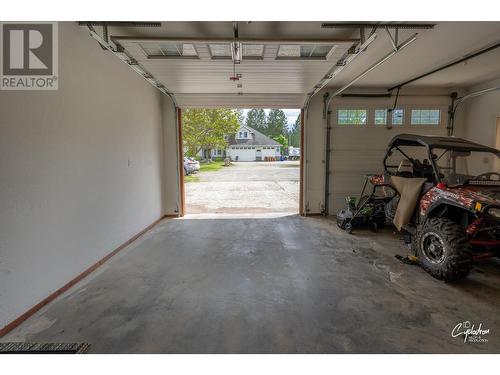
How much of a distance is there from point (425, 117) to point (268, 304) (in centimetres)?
661

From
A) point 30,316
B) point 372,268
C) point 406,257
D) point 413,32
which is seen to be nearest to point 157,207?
point 30,316

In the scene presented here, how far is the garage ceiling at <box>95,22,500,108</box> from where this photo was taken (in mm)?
3088

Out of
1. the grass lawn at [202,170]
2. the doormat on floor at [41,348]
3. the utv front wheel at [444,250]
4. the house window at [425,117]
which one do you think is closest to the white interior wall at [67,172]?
the doormat on floor at [41,348]

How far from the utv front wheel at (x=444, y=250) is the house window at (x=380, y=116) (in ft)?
12.9

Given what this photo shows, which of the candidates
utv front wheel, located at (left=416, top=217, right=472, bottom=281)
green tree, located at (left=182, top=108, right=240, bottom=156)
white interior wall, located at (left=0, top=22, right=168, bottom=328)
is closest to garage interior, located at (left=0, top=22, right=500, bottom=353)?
white interior wall, located at (left=0, top=22, right=168, bottom=328)

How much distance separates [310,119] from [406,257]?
399cm

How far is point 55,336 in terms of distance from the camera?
2.19 meters

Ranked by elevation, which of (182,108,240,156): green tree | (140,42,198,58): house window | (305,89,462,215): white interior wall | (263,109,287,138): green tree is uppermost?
(263,109,287,138): green tree

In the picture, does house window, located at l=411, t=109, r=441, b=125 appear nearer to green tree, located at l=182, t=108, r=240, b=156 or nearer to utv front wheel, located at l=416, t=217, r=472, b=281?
utv front wheel, located at l=416, t=217, r=472, b=281

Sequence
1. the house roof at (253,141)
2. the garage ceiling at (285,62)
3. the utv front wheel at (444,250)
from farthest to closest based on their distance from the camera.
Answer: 1. the house roof at (253,141)
2. the garage ceiling at (285,62)
3. the utv front wheel at (444,250)

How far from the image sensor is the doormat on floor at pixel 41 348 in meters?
1.98

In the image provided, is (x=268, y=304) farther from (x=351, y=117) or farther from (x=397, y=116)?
(x=397, y=116)

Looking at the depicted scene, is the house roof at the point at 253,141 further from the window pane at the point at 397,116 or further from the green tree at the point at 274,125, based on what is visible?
the window pane at the point at 397,116

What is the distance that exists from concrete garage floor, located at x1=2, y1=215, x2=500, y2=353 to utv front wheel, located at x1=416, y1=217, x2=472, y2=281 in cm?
16
